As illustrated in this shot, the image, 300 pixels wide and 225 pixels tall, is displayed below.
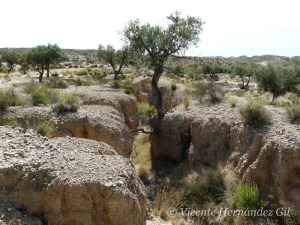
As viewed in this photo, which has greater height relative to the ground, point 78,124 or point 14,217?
point 78,124

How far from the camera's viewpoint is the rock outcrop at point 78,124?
14.2 m

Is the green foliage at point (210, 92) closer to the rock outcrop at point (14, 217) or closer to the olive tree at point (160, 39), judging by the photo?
the olive tree at point (160, 39)

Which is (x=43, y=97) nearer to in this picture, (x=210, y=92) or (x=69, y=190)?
(x=210, y=92)

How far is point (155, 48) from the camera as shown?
2088 cm

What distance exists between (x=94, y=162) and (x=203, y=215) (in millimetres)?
6092

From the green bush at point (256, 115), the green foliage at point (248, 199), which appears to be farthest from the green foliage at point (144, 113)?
the green foliage at point (248, 199)

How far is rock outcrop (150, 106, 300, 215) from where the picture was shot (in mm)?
12453

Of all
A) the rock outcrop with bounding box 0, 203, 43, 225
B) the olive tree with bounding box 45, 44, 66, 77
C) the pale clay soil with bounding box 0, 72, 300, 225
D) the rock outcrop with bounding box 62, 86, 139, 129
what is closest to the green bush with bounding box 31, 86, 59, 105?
the rock outcrop with bounding box 62, 86, 139, 129

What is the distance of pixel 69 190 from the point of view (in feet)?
24.0

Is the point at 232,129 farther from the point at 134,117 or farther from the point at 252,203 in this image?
the point at 134,117

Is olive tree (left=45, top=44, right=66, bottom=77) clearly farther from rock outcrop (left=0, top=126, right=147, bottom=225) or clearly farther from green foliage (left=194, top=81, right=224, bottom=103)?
rock outcrop (left=0, top=126, right=147, bottom=225)

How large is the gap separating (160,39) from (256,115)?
311 inches

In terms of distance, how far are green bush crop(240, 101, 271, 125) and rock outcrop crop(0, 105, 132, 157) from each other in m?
4.87

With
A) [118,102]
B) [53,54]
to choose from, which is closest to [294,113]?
[118,102]
